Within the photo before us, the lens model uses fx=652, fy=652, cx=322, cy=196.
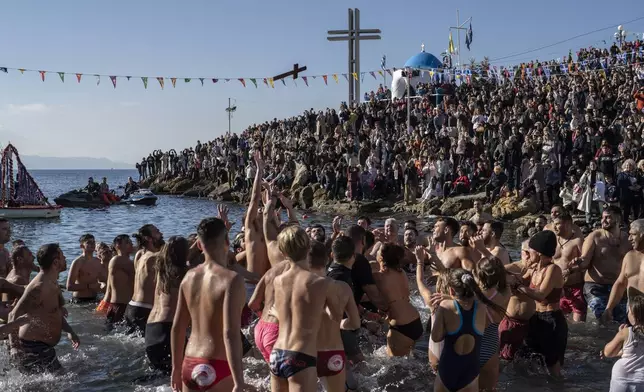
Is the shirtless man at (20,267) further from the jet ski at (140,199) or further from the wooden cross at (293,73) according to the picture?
the jet ski at (140,199)

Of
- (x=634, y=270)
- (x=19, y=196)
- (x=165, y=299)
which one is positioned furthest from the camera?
A: (x=19, y=196)

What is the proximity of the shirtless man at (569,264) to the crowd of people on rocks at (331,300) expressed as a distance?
2cm

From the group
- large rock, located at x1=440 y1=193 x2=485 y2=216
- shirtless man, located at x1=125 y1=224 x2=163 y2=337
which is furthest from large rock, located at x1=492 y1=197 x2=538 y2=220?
shirtless man, located at x1=125 y1=224 x2=163 y2=337

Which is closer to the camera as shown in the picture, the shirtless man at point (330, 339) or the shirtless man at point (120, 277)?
the shirtless man at point (330, 339)

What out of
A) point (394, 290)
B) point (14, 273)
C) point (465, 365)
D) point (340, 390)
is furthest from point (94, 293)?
point (465, 365)

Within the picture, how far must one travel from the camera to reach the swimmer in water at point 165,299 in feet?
17.7

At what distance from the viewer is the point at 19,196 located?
27172 mm

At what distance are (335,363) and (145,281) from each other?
2843 millimetres

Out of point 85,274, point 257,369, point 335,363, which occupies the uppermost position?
point 335,363

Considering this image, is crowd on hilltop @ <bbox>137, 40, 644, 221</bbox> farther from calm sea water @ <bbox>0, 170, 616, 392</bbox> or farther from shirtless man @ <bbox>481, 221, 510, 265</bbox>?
calm sea water @ <bbox>0, 170, 616, 392</bbox>

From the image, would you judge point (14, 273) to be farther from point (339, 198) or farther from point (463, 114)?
point (339, 198)

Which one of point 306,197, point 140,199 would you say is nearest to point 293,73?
point 306,197

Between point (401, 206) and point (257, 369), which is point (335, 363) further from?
point (401, 206)

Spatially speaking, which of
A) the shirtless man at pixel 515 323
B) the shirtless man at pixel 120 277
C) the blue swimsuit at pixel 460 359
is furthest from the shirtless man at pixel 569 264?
the shirtless man at pixel 120 277
